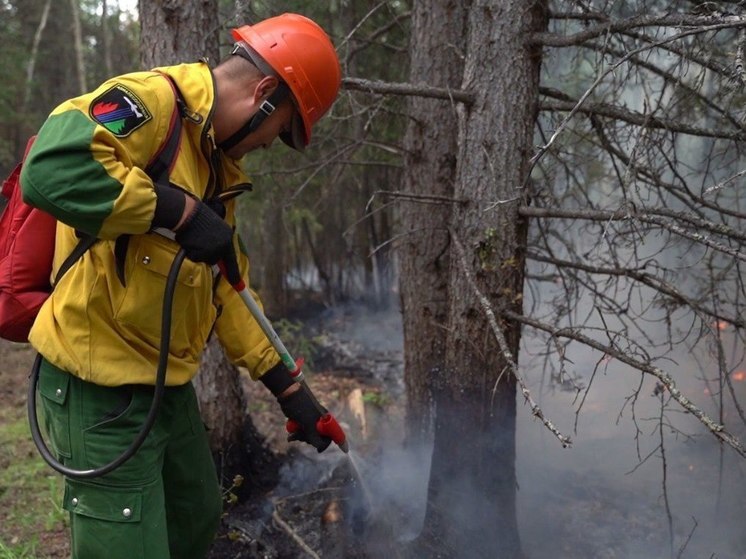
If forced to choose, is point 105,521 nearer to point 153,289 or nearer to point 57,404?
point 57,404

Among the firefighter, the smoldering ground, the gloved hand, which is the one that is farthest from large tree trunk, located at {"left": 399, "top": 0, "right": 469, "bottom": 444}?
the gloved hand

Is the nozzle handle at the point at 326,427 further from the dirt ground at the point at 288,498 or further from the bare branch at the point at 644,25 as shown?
the bare branch at the point at 644,25

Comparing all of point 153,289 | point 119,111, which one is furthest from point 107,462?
point 119,111

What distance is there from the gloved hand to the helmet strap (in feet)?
1.18

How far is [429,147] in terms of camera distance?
4898mm

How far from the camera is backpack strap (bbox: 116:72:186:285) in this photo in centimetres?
222

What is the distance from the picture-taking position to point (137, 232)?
211 cm

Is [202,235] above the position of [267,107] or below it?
below

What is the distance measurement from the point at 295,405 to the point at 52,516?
241 centimetres

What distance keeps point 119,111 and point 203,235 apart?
1.54 feet

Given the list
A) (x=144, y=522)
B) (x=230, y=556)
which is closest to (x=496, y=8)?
(x=144, y=522)

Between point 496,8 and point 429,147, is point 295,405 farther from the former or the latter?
point 429,147

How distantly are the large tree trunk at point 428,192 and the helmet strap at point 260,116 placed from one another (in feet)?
7.75

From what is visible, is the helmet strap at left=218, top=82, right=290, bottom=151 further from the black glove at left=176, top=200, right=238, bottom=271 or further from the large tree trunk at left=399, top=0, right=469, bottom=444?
the large tree trunk at left=399, top=0, right=469, bottom=444
